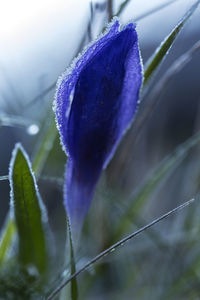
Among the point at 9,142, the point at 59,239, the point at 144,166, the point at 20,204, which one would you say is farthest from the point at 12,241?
the point at 9,142

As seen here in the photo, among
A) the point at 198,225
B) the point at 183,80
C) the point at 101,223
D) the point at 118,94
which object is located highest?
the point at 183,80

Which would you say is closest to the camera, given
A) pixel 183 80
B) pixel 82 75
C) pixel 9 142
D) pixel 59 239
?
pixel 82 75

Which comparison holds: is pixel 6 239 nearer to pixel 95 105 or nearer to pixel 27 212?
pixel 27 212

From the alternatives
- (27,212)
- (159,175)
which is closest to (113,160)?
(159,175)

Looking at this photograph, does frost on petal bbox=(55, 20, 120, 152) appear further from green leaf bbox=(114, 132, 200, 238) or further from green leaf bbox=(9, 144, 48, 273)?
green leaf bbox=(114, 132, 200, 238)

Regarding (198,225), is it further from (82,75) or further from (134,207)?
(82,75)

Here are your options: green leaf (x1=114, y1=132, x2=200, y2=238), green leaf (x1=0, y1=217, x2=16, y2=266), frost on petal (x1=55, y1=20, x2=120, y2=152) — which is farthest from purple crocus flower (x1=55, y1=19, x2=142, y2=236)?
green leaf (x1=114, y1=132, x2=200, y2=238)
